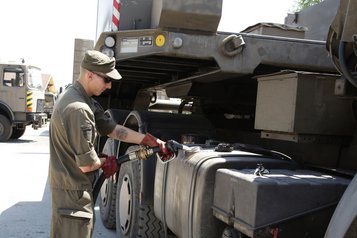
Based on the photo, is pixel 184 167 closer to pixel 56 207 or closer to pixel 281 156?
pixel 281 156

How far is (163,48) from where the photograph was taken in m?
3.58

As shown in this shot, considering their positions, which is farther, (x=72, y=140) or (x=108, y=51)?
(x=108, y=51)

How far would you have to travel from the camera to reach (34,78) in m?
18.8

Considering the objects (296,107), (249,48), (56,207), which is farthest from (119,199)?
(296,107)

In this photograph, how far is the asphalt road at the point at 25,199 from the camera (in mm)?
5773

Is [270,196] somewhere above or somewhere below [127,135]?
below

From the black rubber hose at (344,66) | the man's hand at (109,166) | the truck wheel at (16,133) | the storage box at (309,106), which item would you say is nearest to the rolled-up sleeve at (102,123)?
the man's hand at (109,166)

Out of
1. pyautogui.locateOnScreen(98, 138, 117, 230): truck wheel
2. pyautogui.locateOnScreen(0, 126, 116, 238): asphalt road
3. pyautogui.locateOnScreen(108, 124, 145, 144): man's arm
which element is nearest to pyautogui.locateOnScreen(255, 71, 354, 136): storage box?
pyautogui.locateOnScreen(108, 124, 145, 144): man's arm

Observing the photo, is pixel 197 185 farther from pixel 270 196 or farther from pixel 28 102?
pixel 28 102

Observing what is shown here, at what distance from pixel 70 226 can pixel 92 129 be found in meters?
0.65

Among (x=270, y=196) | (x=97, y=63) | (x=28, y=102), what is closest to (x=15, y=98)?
(x=28, y=102)

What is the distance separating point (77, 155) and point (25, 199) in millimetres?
4877

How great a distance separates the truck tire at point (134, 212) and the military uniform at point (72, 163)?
3.81ft

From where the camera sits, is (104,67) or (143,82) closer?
(104,67)
